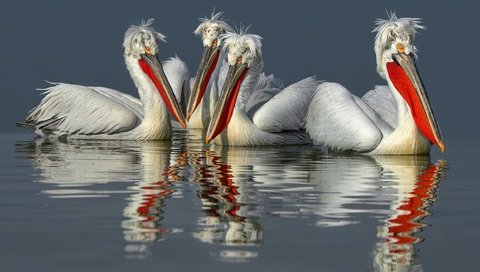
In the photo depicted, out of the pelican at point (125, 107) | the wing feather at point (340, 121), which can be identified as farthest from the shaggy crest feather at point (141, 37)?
the wing feather at point (340, 121)

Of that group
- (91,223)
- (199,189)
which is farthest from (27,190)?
(91,223)

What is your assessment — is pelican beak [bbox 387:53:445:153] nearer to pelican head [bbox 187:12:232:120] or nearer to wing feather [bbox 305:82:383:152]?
wing feather [bbox 305:82:383:152]

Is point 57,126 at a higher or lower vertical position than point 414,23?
lower

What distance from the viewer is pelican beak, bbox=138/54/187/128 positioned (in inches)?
482

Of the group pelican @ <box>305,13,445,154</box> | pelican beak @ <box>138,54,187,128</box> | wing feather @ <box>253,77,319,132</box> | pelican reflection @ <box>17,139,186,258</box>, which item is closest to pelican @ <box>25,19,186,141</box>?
pelican beak @ <box>138,54,187,128</box>

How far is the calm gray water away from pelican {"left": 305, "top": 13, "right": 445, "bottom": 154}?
23 cm

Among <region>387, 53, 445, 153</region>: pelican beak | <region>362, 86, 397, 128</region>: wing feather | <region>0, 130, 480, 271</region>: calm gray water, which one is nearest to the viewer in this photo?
<region>0, 130, 480, 271</region>: calm gray water

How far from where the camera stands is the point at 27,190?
6.96m

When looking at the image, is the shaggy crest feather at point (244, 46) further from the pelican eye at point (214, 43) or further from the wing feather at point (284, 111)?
the pelican eye at point (214, 43)

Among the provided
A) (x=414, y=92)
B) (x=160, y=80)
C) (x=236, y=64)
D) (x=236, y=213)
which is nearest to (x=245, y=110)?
(x=236, y=64)

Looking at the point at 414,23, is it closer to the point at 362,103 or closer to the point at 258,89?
the point at 362,103

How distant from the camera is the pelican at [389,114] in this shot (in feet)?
32.9

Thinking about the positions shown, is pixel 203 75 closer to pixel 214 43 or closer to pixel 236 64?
pixel 214 43

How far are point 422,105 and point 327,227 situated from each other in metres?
5.03
